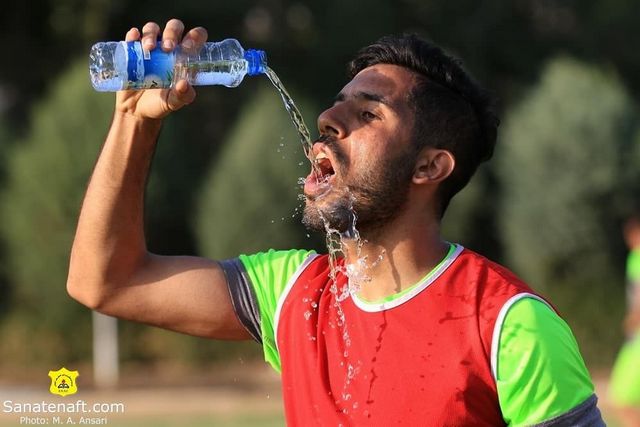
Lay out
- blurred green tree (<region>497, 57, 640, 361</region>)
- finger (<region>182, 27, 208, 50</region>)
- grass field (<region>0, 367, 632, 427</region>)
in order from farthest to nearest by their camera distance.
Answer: blurred green tree (<region>497, 57, 640, 361</region>) < grass field (<region>0, 367, 632, 427</region>) < finger (<region>182, 27, 208, 50</region>)

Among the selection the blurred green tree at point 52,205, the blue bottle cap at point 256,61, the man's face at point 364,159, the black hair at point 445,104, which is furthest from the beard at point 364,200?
the blurred green tree at point 52,205

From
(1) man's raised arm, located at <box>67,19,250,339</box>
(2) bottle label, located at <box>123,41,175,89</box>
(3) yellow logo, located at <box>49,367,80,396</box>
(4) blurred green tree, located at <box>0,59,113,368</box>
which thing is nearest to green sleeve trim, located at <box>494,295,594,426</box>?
(1) man's raised arm, located at <box>67,19,250,339</box>

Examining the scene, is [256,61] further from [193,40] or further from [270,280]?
[270,280]

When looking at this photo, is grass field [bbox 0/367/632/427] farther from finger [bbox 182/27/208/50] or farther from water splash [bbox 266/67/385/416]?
finger [bbox 182/27/208/50]

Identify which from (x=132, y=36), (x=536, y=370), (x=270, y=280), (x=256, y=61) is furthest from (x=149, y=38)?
(x=536, y=370)

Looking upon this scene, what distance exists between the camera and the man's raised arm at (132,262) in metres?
4.05

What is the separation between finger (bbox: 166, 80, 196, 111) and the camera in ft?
12.3

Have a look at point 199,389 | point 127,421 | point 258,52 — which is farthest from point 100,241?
point 199,389

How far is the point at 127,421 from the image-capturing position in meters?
14.3

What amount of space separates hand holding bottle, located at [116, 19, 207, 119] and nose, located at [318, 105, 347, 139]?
0.43 meters

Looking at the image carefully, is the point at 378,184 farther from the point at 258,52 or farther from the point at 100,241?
the point at 100,241

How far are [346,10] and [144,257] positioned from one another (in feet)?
59.3

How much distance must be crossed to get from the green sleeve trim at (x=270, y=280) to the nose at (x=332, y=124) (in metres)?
0.49

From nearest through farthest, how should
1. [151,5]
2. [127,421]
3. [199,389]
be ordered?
[127,421] < [199,389] < [151,5]
